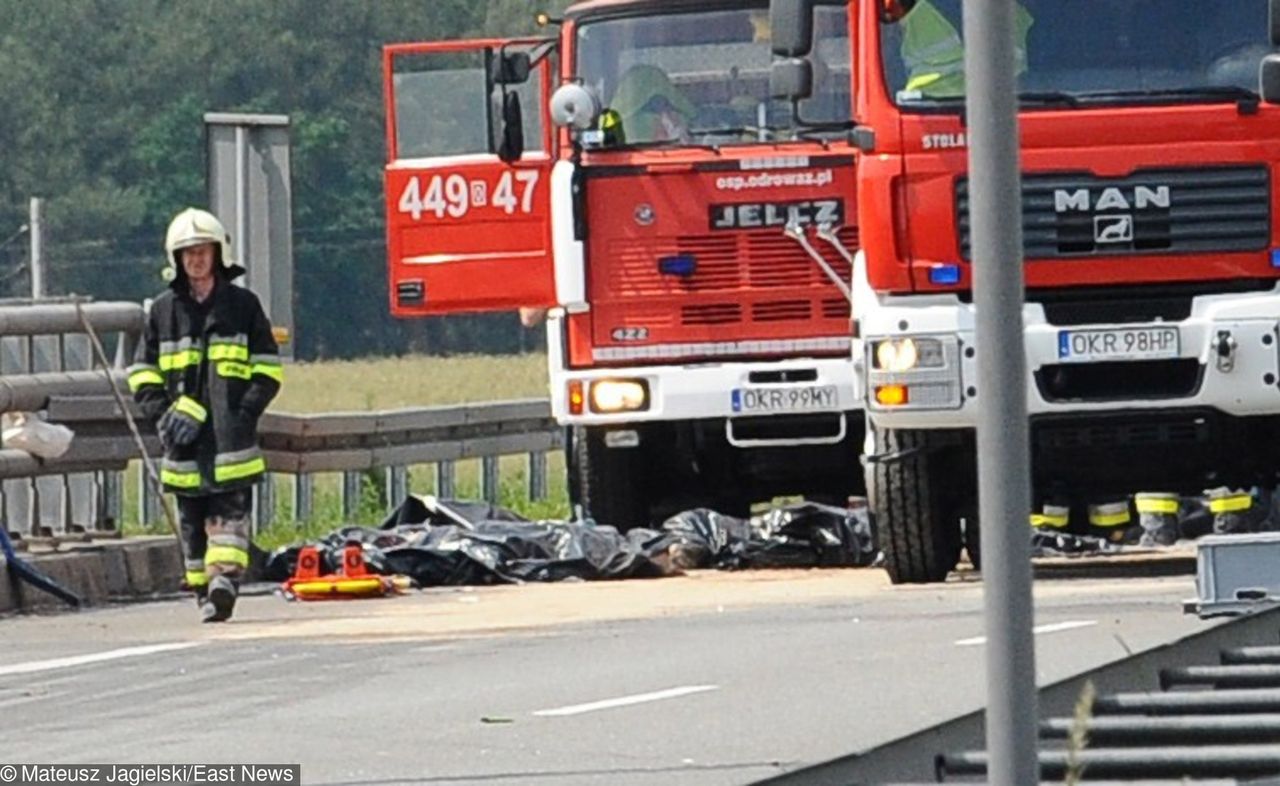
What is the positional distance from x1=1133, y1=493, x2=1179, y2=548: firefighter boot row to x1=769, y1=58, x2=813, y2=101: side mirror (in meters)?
4.04

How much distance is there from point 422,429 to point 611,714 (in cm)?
1296

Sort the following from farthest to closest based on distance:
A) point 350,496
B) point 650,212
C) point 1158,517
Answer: point 350,496 → point 1158,517 → point 650,212

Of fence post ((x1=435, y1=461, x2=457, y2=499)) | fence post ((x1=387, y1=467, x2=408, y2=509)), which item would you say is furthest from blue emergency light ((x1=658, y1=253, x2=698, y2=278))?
fence post ((x1=435, y1=461, x2=457, y2=499))

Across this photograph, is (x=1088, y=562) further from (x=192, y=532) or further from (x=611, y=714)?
(x=611, y=714)

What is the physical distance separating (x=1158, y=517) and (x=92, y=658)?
735 cm

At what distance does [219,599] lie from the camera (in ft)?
48.4

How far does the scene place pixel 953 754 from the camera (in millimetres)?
6234

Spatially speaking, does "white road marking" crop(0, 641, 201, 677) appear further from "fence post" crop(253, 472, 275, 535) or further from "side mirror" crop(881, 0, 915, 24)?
"fence post" crop(253, 472, 275, 535)

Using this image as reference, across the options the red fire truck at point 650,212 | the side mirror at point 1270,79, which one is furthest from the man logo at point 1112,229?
the red fire truck at point 650,212

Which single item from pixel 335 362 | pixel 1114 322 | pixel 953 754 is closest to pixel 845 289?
pixel 1114 322

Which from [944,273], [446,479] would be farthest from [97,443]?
[446,479]

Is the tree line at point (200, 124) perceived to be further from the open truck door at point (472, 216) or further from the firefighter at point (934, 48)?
the firefighter at point (934, 48)

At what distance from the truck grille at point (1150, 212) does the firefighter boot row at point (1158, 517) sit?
348 cm

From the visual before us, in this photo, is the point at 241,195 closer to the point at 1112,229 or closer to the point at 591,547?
the point at 591,547
